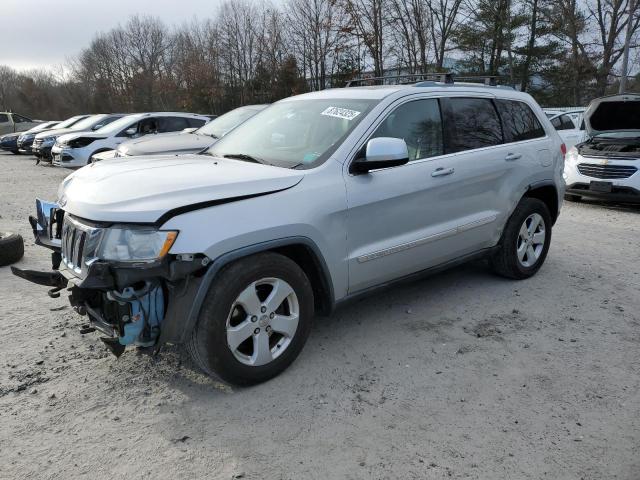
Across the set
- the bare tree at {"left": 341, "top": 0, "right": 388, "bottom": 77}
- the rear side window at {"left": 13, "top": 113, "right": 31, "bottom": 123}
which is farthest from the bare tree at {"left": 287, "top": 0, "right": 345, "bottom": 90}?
the rear side window at {"left": 13, "top": 113, "right": 31, "bottom": 123}

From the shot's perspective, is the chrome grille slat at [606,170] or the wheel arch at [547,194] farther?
the chrome grille slat at [606,170]

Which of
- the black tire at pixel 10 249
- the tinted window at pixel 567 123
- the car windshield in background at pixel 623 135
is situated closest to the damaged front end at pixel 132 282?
the black tire at pixel 10 249

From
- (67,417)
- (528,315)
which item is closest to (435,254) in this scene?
(528,315)

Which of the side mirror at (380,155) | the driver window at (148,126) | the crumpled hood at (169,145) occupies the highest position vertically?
the driver window at (148,126)

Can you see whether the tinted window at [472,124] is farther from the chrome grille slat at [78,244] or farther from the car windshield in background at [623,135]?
the car windshield in background at [623,135]

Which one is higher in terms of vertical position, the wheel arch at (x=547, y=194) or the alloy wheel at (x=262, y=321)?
the wheel arch at (x=547, y=194)

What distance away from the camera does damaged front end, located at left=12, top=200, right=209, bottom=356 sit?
2.68m

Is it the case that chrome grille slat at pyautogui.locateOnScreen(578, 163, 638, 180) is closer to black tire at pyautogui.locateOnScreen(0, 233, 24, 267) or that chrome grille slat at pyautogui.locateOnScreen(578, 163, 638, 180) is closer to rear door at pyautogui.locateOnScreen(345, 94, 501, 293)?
rear door at pyautogui.locateOnScreen(345, 94, 501, 293)

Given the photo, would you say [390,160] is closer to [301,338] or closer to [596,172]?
[301,338]

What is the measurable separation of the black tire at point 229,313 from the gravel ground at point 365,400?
144 mm

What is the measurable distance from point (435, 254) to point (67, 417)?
279 cm

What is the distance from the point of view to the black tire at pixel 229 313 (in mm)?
2865

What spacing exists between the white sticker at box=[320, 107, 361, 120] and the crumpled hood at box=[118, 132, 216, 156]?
176 inches

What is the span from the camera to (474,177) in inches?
171
